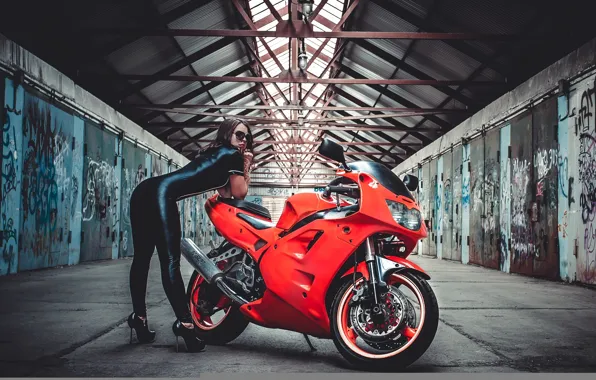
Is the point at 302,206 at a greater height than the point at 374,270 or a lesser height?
greater

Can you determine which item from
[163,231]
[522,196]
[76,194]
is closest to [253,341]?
[163,231]

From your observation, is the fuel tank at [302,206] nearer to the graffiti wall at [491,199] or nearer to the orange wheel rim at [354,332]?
the orange wheel rim at [354,332]

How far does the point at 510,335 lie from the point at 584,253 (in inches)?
196

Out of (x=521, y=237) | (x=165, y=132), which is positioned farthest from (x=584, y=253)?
(x=165, y=132)

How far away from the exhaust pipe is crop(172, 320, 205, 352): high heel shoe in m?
0.32

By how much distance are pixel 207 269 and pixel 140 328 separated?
0.66 meters

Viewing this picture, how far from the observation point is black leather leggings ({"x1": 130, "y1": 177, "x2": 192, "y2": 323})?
339cm

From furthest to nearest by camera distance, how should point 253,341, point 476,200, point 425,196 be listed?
point 425,196 < point 476,200 < point 253,341

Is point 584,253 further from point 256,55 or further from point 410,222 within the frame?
point 256,55

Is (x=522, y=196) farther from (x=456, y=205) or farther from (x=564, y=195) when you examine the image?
(x=456, y=205)

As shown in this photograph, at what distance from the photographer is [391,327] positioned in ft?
9.32

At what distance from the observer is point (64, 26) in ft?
30.9

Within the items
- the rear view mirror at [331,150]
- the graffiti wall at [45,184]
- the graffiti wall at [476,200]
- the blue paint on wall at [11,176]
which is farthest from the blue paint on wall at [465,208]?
the rear view mirror at [331,150]

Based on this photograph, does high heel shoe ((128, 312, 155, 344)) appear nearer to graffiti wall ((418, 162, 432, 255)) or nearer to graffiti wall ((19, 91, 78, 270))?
graffiti wall ((19, 91, 78, 270))
